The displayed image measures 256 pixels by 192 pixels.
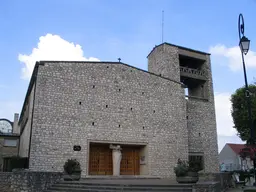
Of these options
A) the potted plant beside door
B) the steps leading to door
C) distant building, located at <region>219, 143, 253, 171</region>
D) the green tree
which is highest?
the green tree

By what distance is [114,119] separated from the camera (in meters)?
18.6

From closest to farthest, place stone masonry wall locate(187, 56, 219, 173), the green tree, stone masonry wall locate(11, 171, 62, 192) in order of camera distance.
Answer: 1. stone masonry wall locate(11, 171, 62, 192)
2. stone masonry wall locate(187, 56, 219, 173)
3. the green tree

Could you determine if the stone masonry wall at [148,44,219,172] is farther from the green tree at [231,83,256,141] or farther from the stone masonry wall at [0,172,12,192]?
the stone masonry wall at [0,172,12,192]

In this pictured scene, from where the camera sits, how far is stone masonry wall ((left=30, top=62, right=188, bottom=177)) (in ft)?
54.7

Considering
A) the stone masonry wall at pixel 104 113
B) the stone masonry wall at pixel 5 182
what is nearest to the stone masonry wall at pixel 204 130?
the stone masonry wall at pixel 104 113

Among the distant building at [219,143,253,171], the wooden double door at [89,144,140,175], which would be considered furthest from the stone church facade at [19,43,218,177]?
the distant building at [219,143,253,171]

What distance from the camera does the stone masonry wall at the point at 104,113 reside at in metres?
16.7

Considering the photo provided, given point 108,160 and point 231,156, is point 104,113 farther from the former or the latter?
point 231,156

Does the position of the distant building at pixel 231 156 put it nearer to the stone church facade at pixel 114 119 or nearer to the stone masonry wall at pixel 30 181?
the stone church facade at pixel 114 119

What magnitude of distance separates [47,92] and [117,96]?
4653 millimetres

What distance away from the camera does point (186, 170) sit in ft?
38.4

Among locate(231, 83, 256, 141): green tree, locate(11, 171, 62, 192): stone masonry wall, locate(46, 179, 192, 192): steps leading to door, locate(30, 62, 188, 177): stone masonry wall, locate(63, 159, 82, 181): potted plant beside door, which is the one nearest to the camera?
locate(46, 179, 192, 192): steps leading to door

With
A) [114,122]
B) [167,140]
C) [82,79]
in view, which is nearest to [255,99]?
[167,140]

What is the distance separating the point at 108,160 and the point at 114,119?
2.81m
